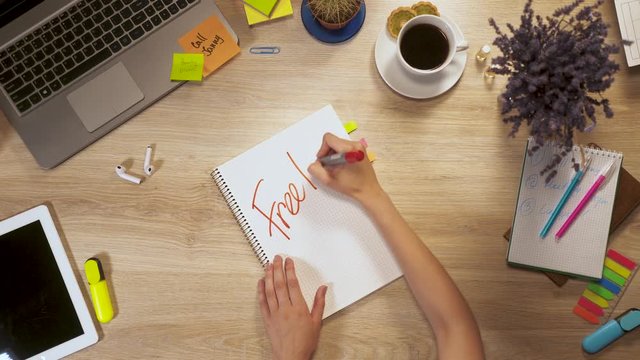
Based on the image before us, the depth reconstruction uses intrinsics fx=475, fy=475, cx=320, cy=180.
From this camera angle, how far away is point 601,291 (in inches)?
31.7

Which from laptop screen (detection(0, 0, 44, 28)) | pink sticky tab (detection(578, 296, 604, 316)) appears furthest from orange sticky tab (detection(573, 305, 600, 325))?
laptop screen (detection(0, 0, 44, 28))

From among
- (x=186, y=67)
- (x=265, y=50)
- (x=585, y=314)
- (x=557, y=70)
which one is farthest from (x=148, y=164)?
(x=585, y=314)

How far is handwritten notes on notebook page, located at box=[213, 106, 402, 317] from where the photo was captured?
2.69 ft

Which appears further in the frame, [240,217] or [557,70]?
[240,217]

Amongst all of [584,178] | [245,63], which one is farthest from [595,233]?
[245,63]

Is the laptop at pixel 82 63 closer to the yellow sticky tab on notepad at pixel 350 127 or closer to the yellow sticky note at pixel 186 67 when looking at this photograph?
the yellow sticky note at pixel 186 67

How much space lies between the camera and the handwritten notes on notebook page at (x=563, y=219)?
2.64 feet

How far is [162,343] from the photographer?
83cm

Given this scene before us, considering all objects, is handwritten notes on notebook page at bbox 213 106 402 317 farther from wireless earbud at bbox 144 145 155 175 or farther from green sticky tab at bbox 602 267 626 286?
green sticky tab at bbox 602 267 626 286

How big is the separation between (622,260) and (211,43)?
806 mm

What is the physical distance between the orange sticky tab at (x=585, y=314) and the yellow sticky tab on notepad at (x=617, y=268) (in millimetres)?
85

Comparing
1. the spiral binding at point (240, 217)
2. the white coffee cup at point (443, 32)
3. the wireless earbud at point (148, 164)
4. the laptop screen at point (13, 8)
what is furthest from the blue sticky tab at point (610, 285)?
the laptop screen at point (13, 8)

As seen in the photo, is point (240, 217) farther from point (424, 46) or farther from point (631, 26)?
point (631, 26)

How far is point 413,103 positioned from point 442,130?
70 millimetres
